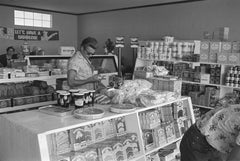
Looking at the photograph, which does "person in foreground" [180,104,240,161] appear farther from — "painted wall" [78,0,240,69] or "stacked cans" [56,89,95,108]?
"painted wall" [78,0,240,69]

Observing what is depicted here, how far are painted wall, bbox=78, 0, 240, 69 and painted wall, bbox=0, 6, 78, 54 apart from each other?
0.58 m

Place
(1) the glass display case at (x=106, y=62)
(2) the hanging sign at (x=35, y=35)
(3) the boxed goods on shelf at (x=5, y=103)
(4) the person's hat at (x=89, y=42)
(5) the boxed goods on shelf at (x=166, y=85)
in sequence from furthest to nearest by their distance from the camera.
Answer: (2) the hanging sign at (x=35, y=35) < (1) the glass display case at (x=106, y=62) < (3) the boxed goods on shelf at (x=5, y=103) < (4) the person's hat at (x=89, y=42) < (5) the boxed goods on shelf at (x=166, y=85)

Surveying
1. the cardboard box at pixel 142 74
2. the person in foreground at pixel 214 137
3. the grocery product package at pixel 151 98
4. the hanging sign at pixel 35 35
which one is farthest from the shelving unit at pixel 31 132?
the hanging sign at pixel 35 35

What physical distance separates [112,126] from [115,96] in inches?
12.1

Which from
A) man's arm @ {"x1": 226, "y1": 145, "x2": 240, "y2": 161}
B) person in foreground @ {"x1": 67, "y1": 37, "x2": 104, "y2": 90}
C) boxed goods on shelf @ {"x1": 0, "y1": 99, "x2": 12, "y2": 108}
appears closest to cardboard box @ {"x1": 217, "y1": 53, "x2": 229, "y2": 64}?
person in foreground @ {"x1": 67, "y1": 37, "x2": 104, "y2": 90}

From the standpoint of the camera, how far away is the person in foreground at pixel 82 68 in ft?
10.9

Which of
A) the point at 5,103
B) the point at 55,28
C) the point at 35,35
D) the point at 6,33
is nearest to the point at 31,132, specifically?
the point at 5,103

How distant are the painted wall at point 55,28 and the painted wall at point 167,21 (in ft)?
1.91

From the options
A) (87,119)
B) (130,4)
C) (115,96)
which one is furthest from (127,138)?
(130,4)

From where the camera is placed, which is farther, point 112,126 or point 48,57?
point 48,57

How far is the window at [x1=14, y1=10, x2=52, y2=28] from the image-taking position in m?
9.08

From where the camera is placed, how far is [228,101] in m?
5.08

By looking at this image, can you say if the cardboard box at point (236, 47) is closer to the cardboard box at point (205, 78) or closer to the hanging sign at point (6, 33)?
the cardboard box at point (205, 78)

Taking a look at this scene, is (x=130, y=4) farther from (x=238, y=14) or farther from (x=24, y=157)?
(x=24, y=157)
